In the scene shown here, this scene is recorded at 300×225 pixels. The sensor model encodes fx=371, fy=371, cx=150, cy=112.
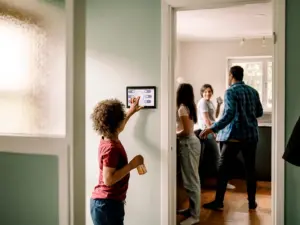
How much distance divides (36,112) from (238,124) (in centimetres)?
254

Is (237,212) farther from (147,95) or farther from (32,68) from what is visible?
(32,68)

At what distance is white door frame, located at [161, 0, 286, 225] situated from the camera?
8.52 feet

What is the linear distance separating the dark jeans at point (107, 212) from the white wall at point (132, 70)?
2.69 ft

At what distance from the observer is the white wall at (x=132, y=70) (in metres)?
2.95

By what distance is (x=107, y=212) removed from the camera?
217 cm

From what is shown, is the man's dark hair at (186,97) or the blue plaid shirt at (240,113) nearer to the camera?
the man's dark hair at (186,97)

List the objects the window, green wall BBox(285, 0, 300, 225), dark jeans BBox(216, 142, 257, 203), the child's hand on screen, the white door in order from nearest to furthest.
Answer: the white door, green wall BBox(285, 0, 300, 225), the child's hand on screen, dark jeans BBox(216, 142, 257, 203), the window

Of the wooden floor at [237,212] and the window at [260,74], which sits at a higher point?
the window at [260,74]

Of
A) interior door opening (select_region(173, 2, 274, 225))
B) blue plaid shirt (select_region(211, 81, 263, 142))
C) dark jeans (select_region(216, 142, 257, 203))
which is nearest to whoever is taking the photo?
blue plaid shirt (select_region(211, 81, 263, 142))

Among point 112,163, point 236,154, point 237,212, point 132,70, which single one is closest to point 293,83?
point 132,70

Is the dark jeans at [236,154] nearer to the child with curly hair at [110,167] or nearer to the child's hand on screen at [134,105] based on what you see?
the child's hand on screen at [134,105]

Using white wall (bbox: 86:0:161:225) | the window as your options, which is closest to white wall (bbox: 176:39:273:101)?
the window

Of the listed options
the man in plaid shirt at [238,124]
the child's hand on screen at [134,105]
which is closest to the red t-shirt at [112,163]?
the child's hand on screen at [134,105]

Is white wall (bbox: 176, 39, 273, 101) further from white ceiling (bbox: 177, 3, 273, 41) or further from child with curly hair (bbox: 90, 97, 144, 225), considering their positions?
child with curly hair (bbox: 90, 97, 144, 225)
